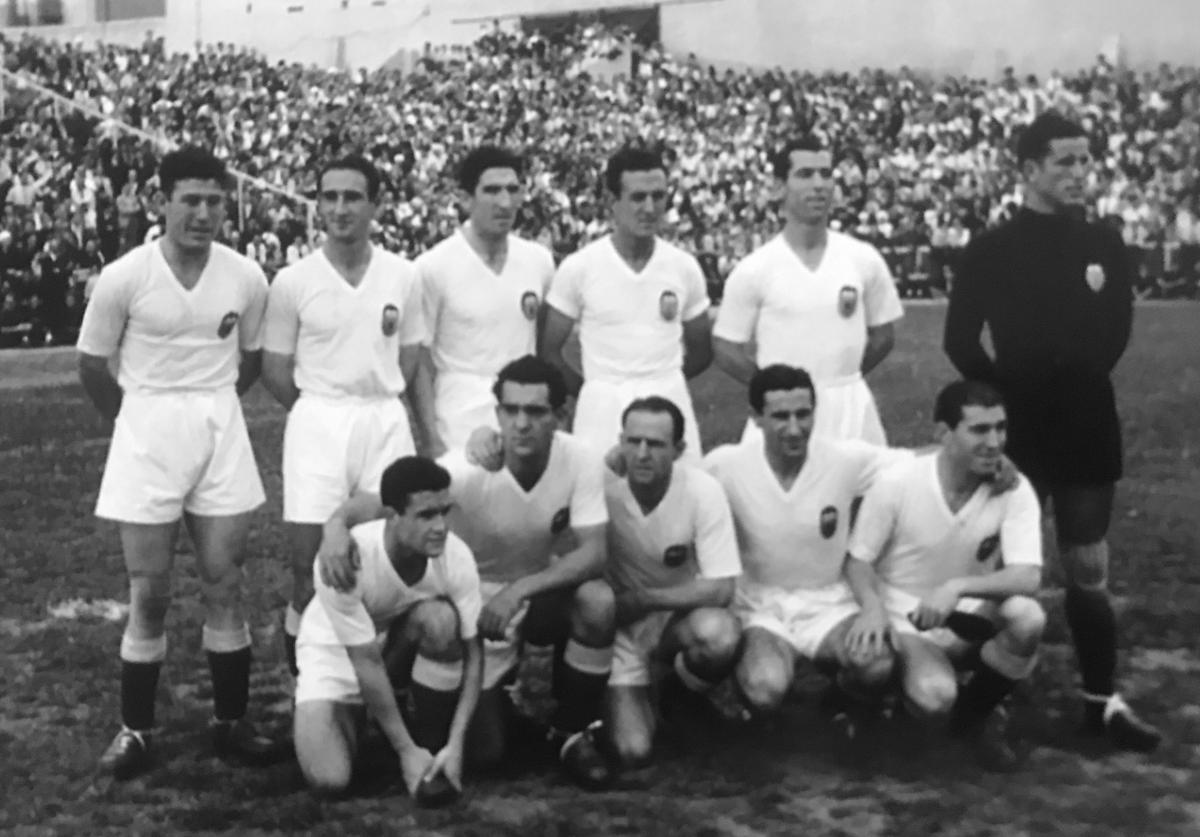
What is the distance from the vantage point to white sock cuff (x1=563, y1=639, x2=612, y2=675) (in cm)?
434

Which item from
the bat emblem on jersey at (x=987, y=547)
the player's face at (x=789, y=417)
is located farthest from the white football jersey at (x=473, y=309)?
the bat emblem on jersey at (x=987, y=547)

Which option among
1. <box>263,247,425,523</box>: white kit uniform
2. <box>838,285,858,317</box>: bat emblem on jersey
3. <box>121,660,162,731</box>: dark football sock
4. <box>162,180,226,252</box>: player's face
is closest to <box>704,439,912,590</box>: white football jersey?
<box>838,285,858,317</box>: bat emblem on jersey

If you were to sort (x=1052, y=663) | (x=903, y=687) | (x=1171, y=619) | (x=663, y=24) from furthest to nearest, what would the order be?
(x=663, y=24), (x=1171, y=619), (x=1052, y=663), (x=903, y=687)

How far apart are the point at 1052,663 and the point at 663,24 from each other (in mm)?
17130

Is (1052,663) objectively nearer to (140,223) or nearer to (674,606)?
(674,606)

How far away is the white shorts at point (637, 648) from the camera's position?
4473mm

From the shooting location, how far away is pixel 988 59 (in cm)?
1469

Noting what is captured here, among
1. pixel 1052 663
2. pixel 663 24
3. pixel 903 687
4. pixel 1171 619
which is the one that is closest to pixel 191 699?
pixel 903 687

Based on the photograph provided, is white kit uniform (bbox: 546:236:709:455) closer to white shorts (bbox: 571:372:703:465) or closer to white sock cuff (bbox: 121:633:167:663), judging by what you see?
white shorts (bbox: 571:372:703:465)

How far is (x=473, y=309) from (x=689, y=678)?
4.78 feet

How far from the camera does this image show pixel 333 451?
4715mm

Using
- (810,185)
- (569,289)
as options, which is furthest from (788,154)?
(569,289)

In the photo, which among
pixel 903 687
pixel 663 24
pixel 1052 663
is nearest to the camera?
pixel 903 687

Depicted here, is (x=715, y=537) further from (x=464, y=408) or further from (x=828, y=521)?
(x=464, y=408)
